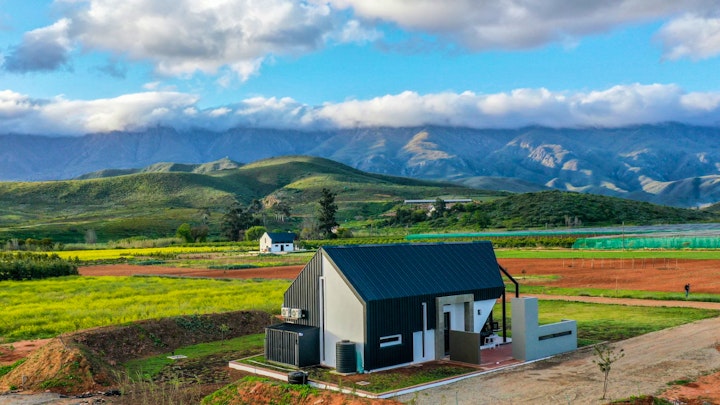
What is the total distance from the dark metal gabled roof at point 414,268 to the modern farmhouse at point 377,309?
4 centimetres

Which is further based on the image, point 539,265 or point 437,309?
point 539,265

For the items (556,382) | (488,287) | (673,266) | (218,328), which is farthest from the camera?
(673,266)

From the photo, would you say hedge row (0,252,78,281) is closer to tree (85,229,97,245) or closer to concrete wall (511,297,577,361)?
concrete wall (511,297,577,361)

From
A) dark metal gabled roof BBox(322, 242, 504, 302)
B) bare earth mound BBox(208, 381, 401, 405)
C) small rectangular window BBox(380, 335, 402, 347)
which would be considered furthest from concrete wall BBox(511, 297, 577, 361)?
bare earth mound BBox(208, 381, 401, 405)

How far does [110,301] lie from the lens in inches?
1762

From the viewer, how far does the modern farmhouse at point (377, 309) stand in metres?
23.9

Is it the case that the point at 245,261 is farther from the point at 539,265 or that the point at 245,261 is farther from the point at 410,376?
the point at 410,376

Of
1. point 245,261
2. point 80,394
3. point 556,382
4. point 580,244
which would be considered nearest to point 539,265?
point 580,244

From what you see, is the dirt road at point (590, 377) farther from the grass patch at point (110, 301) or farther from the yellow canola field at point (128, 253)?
the yellow canola field at point (128, 253)

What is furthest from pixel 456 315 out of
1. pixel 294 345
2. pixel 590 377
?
pixel 294 345

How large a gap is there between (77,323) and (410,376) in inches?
820

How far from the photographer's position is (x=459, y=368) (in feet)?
79.2

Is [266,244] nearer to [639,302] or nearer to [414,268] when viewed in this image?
[639,302]

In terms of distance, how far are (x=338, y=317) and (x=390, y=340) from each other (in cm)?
215
